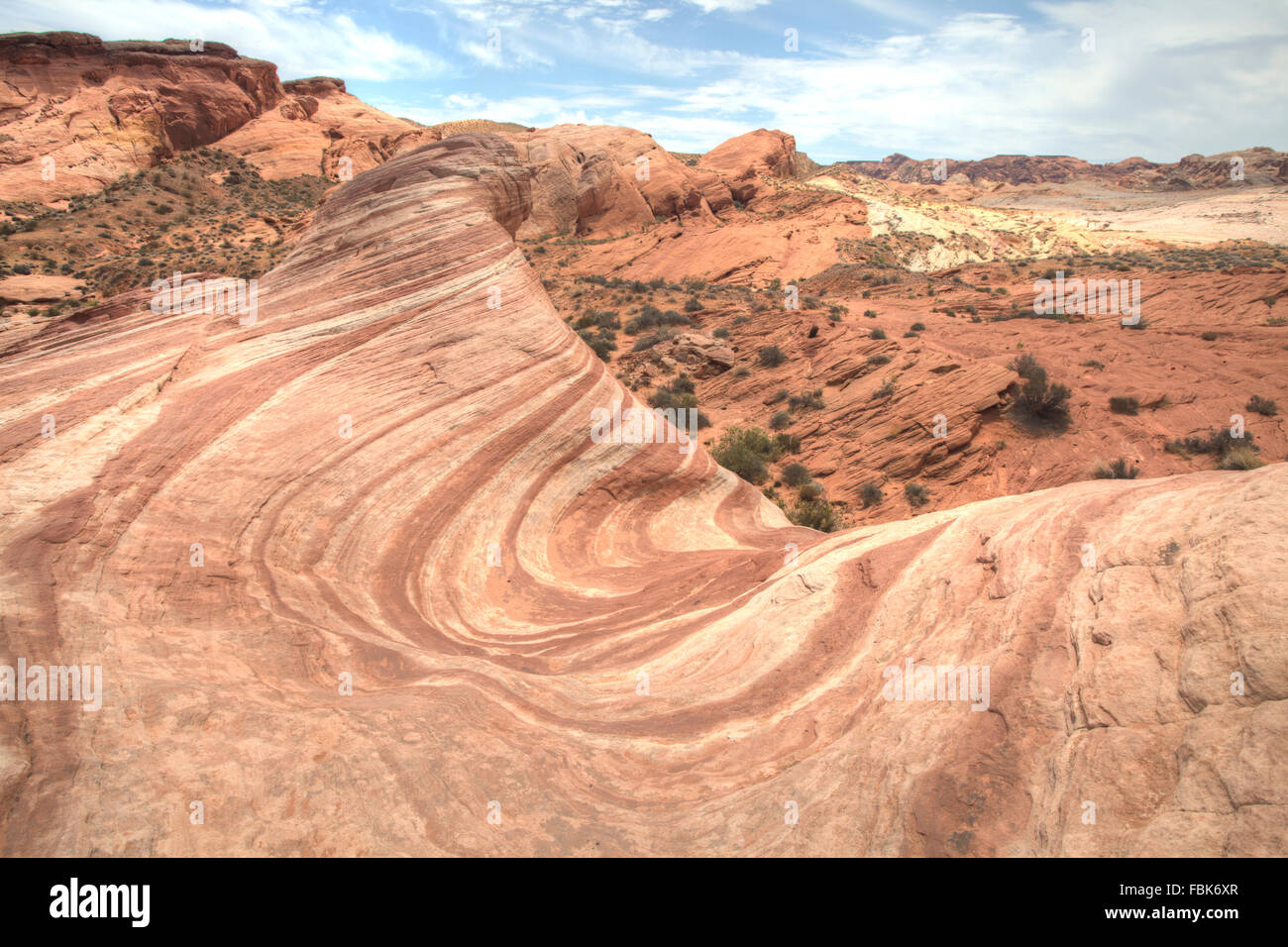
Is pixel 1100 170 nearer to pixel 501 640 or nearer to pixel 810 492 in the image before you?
pixel 810 492

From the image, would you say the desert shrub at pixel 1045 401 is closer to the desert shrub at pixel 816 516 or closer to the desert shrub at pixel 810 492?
the desert shrub at pixel 810 492

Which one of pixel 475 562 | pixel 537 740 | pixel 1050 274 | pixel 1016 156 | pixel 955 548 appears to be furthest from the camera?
pixel 1016 156

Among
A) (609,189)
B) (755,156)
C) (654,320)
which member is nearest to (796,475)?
(654,320)

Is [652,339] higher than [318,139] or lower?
lower

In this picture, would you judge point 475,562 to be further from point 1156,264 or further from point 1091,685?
point 1156,264

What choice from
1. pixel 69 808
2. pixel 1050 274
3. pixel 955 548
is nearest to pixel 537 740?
pixel 69 808

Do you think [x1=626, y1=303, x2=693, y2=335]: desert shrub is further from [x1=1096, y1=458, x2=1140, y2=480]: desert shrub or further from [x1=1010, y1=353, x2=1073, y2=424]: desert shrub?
[x1=1096, y1=458, x2=1140, y2=480]: desert shrub
